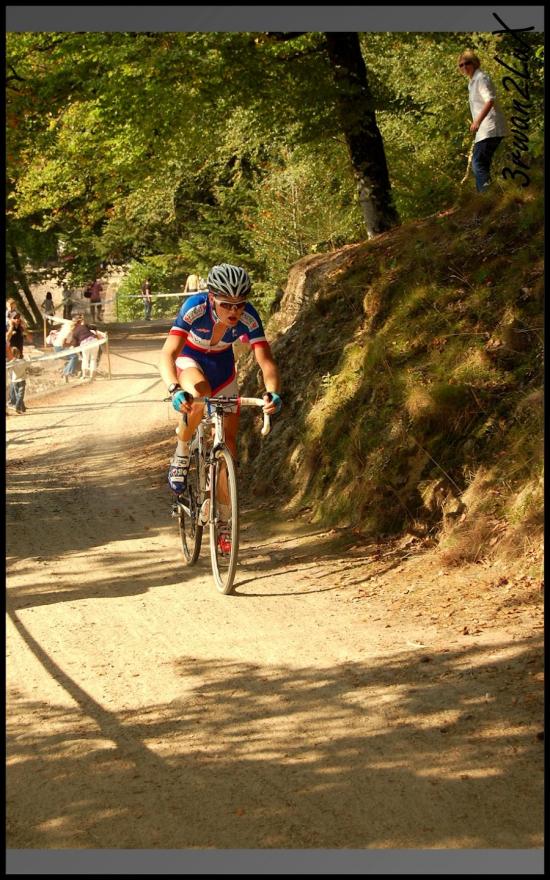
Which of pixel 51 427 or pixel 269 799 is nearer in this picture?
pixel 269 799

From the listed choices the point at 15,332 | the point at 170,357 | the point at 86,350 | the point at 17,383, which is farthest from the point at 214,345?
the point at 86,350

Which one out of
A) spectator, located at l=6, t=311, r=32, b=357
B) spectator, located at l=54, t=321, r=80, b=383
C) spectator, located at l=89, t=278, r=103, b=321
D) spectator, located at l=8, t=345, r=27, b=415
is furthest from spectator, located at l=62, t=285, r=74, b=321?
spectator, located at l=8, t=345, r=27, b=415

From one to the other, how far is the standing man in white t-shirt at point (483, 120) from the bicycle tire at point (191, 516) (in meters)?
4.91

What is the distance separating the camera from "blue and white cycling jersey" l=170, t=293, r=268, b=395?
8320 mm

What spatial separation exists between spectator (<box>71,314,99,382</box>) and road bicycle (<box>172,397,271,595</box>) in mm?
19641

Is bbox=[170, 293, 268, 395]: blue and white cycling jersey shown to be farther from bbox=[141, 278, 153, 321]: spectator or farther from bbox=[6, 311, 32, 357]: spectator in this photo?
bbox=[141, 278, 153, 321]: spectator

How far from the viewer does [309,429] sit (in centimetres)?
1175

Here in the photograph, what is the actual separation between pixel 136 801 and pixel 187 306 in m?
4.34

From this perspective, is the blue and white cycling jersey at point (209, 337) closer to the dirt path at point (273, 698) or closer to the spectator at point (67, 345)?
the dirt path at point (273, 698)

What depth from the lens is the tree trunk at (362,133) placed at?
14320 millimetres

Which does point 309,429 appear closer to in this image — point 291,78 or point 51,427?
point 291,78

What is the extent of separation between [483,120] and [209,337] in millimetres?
4851

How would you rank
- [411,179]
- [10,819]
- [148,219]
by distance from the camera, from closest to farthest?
[10,819]
[411,179]
[148,219]

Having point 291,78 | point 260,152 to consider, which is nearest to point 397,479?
point 291,78
